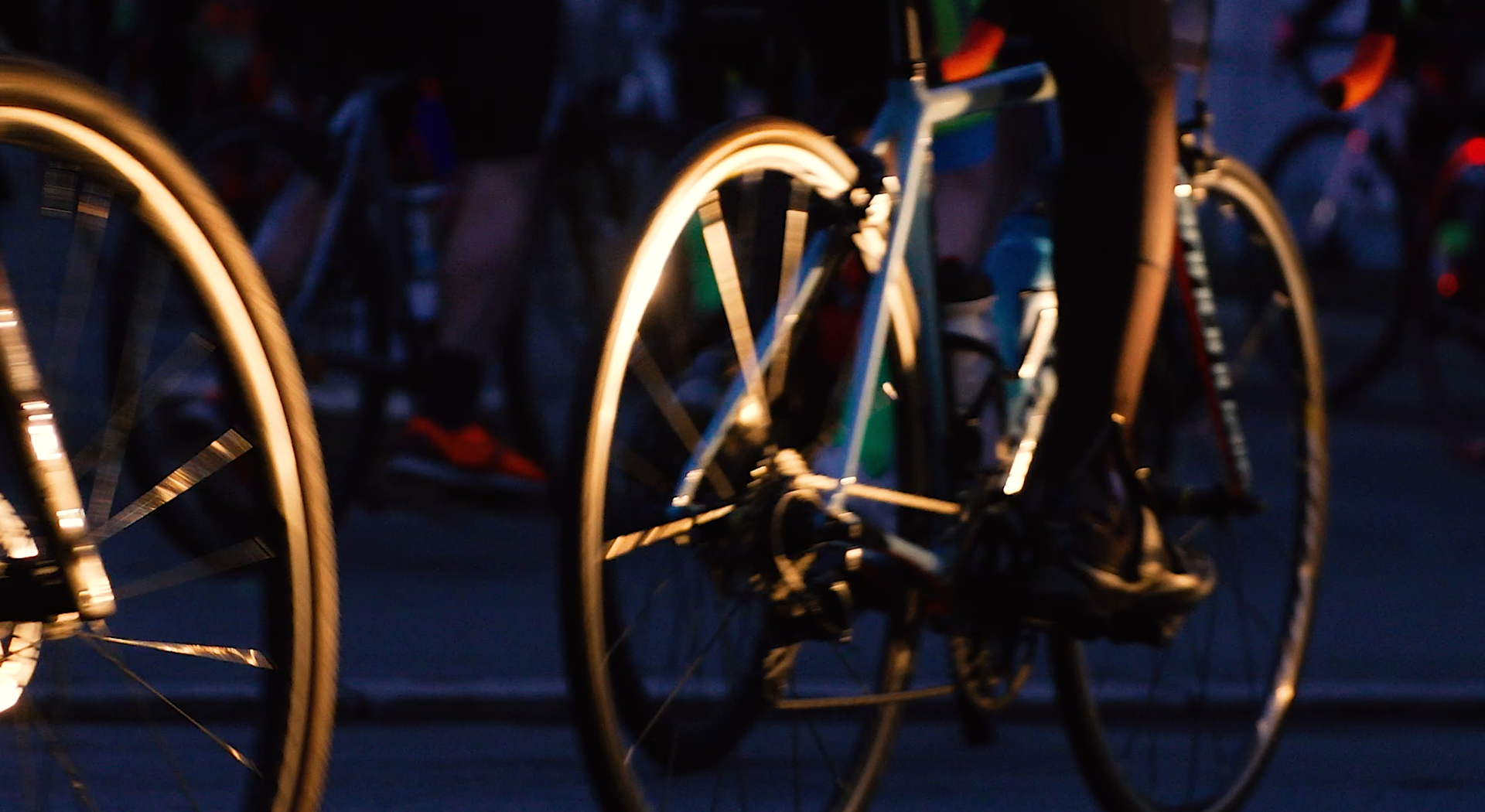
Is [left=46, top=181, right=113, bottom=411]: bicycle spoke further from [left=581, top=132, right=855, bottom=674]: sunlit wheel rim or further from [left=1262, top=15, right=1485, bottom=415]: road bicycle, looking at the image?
[left=1262, top=15, right=1485, bottom=415]: road bicycle

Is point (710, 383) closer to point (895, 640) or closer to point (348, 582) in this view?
point (895, 640)

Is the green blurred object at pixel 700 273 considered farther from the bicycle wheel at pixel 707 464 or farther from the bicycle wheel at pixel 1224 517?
the bicycle wheel at pixel 1224 517

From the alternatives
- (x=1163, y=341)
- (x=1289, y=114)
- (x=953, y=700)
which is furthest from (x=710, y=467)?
(x=1289, y=114)

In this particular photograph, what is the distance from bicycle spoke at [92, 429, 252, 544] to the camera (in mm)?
2119

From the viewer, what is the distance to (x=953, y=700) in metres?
3.97

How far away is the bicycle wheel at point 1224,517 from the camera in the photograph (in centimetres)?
329

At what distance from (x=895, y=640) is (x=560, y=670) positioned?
47.5 inches

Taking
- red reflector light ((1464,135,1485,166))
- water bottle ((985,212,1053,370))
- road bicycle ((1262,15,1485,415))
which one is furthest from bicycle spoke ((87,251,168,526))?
red reflector light ((1464,135,1485,166))

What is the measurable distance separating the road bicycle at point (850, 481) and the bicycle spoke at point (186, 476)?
13.6 inches

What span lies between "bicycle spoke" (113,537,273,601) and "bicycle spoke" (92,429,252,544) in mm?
69

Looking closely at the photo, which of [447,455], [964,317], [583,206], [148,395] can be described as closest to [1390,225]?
[583,206]

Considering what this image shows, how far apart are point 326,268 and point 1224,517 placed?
202 centimetres

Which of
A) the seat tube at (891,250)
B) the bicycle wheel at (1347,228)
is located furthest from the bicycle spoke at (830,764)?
the bicycle wheel at (1347,228)

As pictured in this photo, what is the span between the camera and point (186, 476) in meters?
2.18
